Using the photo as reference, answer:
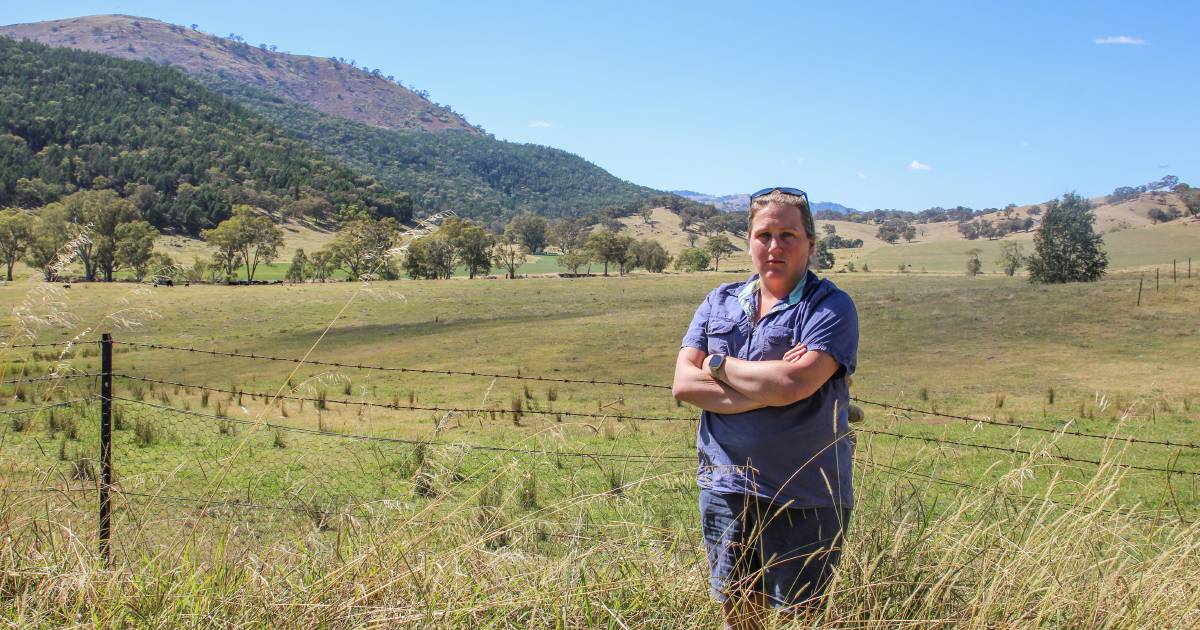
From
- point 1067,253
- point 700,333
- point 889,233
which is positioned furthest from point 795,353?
point 889,233

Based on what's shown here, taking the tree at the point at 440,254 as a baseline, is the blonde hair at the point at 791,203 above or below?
below

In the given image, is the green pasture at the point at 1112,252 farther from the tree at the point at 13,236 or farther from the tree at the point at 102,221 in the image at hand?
the tree at the point at 13,236

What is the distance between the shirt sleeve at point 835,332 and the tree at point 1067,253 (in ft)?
205

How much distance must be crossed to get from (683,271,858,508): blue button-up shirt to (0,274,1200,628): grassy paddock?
353 millimetres

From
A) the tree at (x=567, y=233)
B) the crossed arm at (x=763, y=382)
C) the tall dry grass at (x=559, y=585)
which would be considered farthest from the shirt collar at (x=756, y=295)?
the tree at (x=567, y=233)

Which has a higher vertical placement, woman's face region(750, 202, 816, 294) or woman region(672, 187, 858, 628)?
woman's face region(750, 202, 816, 294)

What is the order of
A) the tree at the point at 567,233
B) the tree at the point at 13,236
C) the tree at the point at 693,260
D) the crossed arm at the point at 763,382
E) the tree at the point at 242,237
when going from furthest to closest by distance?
the tree at the point at 567,233 < the tree at the point at 693,260 < the tree at the point at 242,237 < the tree at the point at 13,236 < the crossed arm at the point at 763,382

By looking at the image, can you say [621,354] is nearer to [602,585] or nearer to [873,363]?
[873,363]

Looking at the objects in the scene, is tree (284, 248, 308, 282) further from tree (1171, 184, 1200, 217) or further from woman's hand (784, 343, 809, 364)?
tree (1171, 184, 1200, 217)

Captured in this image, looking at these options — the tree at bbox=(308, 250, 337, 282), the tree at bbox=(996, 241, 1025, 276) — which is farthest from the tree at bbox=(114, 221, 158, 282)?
the tree at bbox=(996, 241, 1025, 276)

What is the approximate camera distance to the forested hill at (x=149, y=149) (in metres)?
103

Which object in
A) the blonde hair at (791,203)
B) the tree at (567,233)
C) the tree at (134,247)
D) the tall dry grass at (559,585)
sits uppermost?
the tree at (567,233)

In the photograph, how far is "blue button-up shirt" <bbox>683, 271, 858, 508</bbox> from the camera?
2.72 metres

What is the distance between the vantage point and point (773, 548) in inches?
109
